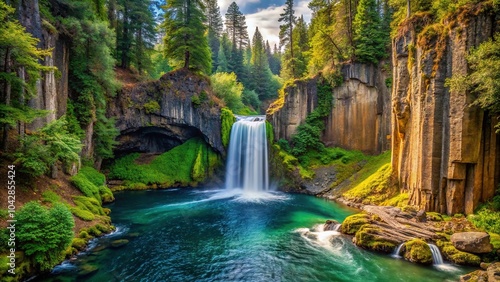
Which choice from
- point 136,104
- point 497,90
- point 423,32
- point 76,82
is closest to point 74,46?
point 76,82

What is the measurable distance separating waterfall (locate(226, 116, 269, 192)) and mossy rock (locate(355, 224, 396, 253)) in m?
15.6

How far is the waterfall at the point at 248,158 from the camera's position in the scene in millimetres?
30134

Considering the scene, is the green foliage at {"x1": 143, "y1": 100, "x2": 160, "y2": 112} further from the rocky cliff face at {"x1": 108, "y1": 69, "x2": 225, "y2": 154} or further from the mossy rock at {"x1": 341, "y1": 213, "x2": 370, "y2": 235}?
the mossy rock at {"x1": 341, "y1": 213, "x2": 370, "y2": 235}

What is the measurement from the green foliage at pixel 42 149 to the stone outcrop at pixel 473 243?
62.7 ft

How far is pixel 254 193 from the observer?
28.5 meters

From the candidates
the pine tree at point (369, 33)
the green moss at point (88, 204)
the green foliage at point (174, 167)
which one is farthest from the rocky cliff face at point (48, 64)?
the pine tree at point (369, 33)

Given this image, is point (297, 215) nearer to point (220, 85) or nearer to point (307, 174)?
point (307, 174)

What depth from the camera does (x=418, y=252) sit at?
12.4 metres

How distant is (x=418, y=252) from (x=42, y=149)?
59.7 ft

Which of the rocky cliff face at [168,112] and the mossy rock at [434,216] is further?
the rocky cliff face at [168,112]

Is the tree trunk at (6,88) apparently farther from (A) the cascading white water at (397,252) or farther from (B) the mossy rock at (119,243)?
(A) the cascading white water at (397,252)

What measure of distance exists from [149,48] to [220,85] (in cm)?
1051

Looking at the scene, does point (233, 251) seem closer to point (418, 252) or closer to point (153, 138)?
point (418, 252)

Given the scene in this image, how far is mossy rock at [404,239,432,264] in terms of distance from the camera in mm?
12219
